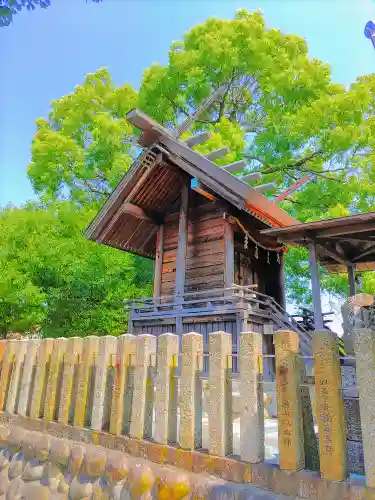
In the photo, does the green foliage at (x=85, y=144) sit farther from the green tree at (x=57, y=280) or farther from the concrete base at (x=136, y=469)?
the concrete base at (x=136, y=469)

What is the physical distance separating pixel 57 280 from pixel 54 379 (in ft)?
26.0

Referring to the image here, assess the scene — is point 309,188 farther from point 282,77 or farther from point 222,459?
point 222,459

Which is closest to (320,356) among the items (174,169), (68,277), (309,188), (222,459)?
(222,459)

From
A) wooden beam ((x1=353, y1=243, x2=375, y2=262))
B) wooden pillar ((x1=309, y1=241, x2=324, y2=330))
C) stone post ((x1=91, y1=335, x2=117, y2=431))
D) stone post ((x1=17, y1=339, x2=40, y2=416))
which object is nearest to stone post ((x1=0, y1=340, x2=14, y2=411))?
stone post ((x1=17, y1=339, x2=40, y2=416))

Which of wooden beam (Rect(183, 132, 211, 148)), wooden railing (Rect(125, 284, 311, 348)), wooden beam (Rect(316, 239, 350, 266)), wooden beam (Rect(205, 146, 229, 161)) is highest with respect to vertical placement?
wooden beam (Rect(183, 132, 211, 148))

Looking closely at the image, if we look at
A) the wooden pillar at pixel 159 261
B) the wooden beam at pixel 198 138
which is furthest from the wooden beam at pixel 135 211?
the wooden beam at pixel 198 138

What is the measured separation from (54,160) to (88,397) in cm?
1320

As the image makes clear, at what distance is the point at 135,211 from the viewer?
11.4 m

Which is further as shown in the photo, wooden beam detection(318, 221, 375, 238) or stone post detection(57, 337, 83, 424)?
wooden beam detection(318, 221, 375, 238)

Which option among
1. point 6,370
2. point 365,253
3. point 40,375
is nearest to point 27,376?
point 40,375

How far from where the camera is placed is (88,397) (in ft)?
13.7

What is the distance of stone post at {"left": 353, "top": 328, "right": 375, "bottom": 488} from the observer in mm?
2270

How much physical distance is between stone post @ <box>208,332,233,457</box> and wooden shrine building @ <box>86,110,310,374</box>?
209 inches

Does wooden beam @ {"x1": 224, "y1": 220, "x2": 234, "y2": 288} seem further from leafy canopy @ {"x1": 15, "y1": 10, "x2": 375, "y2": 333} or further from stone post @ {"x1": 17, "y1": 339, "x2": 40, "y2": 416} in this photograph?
stone post @ {"x1": 17, "y1": 339, "x2": 40, "y2": 416}
